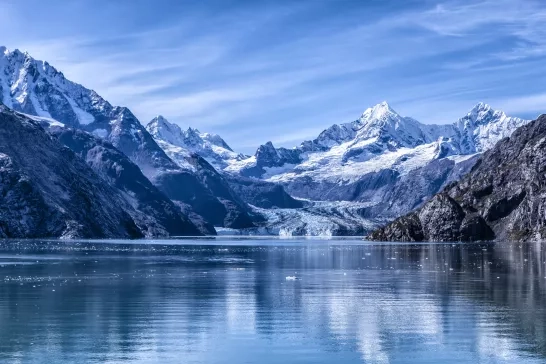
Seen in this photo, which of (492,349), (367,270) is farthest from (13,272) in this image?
(492,349)

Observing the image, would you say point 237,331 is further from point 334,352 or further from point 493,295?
point 493,295

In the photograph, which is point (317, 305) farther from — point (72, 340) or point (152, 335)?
point (72, 340)

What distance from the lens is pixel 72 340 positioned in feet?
181

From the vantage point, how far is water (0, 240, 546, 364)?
50.9m

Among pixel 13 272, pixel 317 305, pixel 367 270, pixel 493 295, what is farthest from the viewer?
pixel 367 270

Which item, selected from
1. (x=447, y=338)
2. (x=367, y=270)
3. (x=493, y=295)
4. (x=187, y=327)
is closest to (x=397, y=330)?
(x=447, y=338)

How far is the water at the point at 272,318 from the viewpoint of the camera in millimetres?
50938

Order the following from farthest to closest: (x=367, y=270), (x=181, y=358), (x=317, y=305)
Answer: (x=367, y=270) → (x=317, y=305) → (x=181, y=358)

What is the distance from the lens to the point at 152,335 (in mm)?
57594

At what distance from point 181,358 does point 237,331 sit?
35.3 feet

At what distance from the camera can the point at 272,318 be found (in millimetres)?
66688

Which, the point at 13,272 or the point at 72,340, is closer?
the point at 72,340

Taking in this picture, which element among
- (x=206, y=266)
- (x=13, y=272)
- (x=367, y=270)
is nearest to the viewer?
(x=13, y=272)

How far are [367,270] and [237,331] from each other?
72525mm
